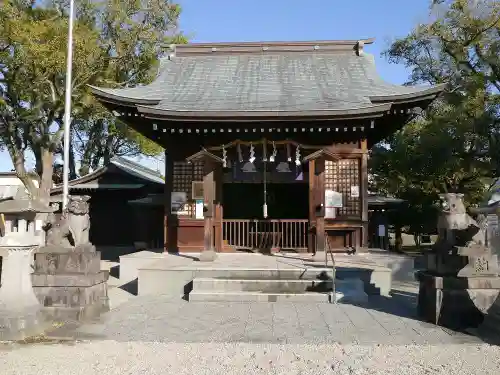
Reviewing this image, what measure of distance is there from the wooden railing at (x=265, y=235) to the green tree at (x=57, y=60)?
8.77 m

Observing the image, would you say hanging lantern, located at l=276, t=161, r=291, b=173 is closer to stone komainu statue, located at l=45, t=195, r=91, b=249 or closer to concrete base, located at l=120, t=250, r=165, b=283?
concrete base, located at l=120, t=250, r=165, b=283

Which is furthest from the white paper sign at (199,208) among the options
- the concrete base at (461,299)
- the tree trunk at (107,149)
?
the tree trunk at (107,149)

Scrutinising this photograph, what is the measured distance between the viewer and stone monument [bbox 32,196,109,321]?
307 inches

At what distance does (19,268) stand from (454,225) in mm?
7313

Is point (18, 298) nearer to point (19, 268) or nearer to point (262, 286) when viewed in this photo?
point (19, 268)

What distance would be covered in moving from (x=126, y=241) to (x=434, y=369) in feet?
58.5

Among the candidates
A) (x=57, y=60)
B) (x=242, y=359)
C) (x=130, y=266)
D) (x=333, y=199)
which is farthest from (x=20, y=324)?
(x=57, y=60)

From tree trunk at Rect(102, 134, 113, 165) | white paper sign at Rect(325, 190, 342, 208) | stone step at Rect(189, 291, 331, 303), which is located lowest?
stone step at Rect(189, 291, 331, 303)

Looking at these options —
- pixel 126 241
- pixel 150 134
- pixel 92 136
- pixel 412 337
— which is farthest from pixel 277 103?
pixel 92 136

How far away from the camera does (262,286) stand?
1020 centimetres

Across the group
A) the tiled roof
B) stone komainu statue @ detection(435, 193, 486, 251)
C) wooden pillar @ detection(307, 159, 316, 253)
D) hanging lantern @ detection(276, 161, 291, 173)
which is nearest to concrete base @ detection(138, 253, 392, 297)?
wooden pillar @ detection(307, 159, 316, 253)

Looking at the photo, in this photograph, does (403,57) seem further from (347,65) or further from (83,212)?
(83,212)

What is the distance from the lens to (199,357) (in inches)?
237

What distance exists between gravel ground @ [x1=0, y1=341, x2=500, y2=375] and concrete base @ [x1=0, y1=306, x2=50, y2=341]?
0.34 metres
